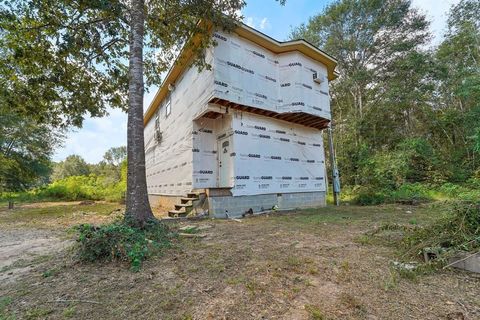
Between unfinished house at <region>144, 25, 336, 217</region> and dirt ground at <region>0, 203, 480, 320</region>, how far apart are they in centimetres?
404

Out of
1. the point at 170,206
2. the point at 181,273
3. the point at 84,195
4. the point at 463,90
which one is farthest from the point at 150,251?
the point at 84,195

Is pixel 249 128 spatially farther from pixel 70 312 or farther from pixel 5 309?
pixel 5 309

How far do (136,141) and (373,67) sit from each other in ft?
51.1

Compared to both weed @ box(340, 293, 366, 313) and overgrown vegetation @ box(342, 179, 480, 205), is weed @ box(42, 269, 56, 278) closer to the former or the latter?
weed @ box(340, 293, 366, 313)

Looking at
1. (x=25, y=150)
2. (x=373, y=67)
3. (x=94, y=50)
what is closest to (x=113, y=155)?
(x=25, y=150)

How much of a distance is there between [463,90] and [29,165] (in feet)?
89.4

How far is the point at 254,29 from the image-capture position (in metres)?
A: 7.77

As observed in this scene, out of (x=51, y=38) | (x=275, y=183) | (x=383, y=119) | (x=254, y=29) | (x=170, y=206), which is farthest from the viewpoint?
(x=383, y=119)

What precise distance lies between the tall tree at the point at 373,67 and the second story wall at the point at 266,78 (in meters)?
6.12

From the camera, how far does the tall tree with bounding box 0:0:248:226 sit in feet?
15.9

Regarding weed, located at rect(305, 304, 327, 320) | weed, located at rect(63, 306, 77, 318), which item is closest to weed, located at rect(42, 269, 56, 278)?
weed, located at rect(63, 306, 77, 318)

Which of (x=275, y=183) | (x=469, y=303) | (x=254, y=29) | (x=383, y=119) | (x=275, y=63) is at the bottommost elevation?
(x=469, y=303)

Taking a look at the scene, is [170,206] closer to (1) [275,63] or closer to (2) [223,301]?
(1) [275,63]

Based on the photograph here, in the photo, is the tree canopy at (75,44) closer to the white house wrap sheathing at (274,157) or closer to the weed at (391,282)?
the white house wrap sheathing at (274,157)
